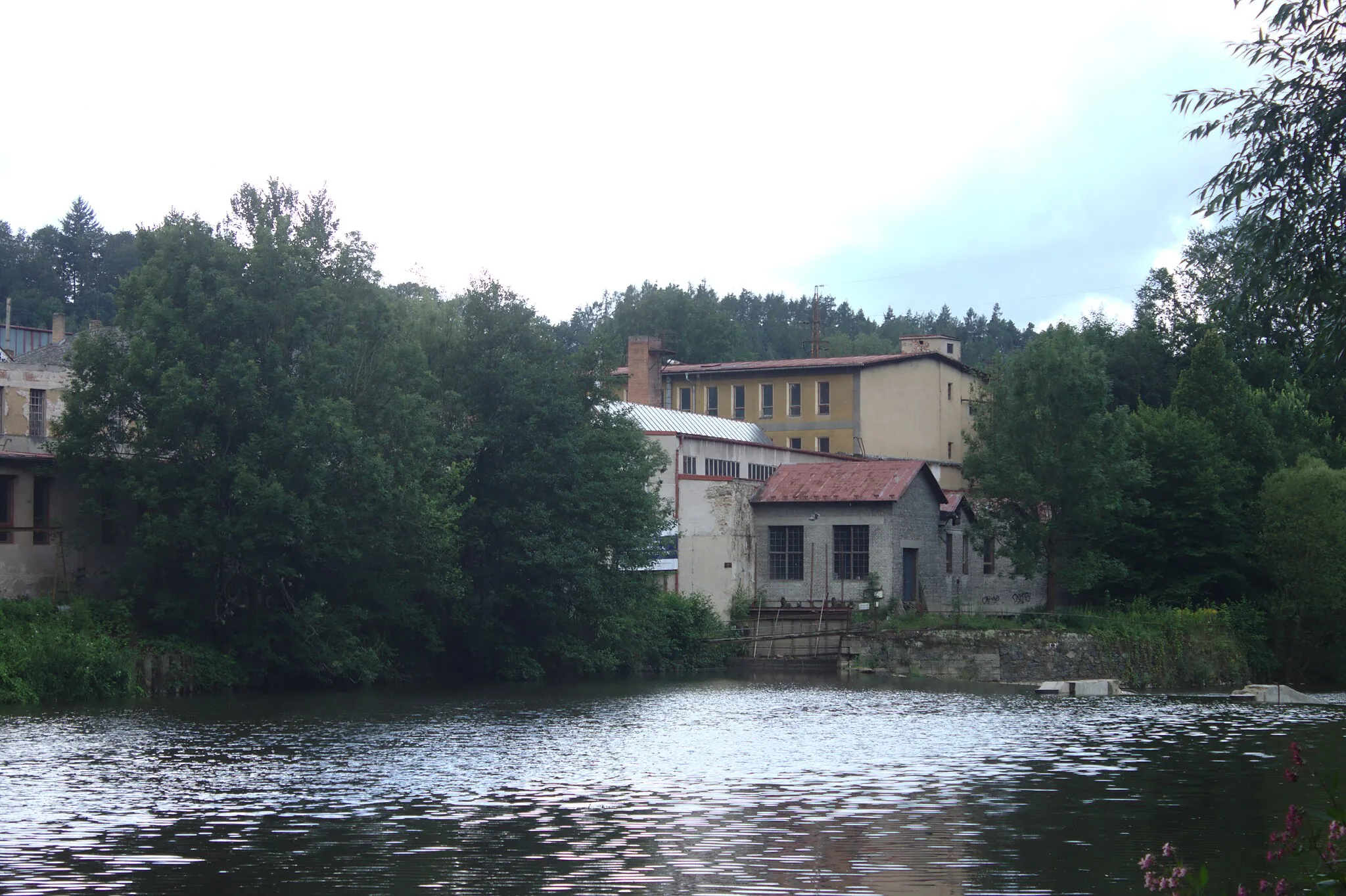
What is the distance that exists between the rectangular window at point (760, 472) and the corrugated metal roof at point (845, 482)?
5.16 meters

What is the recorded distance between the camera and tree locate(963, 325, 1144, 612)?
62688 mm

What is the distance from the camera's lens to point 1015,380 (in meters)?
65.9

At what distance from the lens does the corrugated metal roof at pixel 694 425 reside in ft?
236

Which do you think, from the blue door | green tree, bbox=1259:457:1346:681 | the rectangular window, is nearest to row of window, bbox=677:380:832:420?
the rectangular window

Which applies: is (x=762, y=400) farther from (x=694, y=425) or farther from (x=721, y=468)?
(x=721, y=468)

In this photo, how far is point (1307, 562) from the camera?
2347 inches

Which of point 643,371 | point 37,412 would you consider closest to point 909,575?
point 643,371

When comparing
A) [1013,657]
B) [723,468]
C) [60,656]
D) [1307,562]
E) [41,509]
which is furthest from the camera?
[723,468]

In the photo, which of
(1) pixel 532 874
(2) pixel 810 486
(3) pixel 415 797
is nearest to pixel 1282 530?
(2) pixel 810 486

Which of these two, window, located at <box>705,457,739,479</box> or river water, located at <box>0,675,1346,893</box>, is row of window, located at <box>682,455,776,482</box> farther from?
river water, located at <box>0,675,1346,893</box>

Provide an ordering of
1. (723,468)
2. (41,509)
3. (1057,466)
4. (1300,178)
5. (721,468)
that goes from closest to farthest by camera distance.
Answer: (1300,178), (41,509), (1057,466), (721,468), (723,468)

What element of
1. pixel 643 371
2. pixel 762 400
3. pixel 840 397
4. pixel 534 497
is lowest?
pixel 534 497

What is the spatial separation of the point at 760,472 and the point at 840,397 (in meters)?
12.4

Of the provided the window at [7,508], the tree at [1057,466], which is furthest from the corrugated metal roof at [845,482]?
the window at [7,508]
